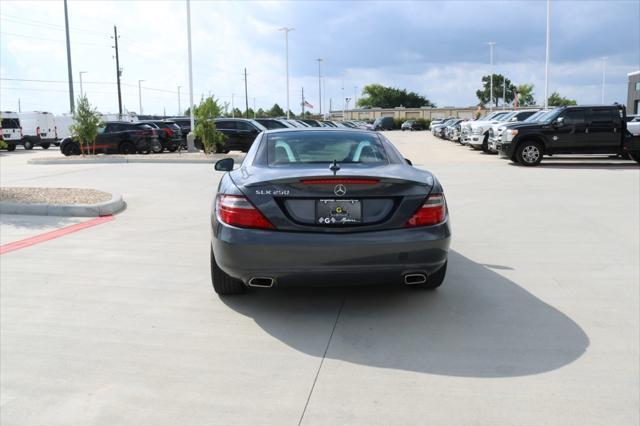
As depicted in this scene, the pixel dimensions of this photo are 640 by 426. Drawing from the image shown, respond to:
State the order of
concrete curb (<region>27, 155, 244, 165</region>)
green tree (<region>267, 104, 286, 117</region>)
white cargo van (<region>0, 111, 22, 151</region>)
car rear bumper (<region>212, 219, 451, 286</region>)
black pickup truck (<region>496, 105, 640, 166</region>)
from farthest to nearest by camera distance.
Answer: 1. green tree (<region>267, 104, 286, 117</region>)
2. white cargo van (<region>0, 111, 22, 151</region>)
3. concrete curb (<region>27, 155, 244, 165</region>)
4. black pickup truck (<region>496, 105, 640, 166</region>)
5. car rear bumper (<region>212, 219, 451, 286</region>)

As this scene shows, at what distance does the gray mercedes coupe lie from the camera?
4.32m

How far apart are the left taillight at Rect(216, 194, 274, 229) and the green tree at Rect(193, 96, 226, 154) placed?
778 inches

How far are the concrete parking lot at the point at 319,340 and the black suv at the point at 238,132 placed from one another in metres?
17.4

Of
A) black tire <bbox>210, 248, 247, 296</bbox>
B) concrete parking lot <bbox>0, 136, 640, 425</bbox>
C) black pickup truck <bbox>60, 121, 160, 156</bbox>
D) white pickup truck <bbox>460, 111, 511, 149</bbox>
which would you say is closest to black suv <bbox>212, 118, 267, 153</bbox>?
black pickup truck <bbox>60, 121, 160, 156</bbox>

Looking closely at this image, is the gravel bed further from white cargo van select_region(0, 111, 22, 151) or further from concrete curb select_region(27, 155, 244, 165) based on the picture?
white cargo van select_region(0, 111, 22, 151)

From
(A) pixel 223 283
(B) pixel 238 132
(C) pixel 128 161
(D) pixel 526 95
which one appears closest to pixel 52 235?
(A) pixel 223 283

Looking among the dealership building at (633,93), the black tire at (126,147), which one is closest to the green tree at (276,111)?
the dealership building at (633,93)

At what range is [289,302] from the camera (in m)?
5.14

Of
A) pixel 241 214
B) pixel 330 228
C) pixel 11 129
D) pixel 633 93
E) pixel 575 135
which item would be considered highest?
pixel 633 93

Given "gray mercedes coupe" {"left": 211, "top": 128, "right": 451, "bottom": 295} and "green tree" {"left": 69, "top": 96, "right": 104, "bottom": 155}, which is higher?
"green tree" {"left": 69, "top": 96, "right": 104, "bottom": 155}

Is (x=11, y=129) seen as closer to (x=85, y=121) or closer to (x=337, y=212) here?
(x=85, y=121)

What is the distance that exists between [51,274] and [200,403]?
338 centimetres

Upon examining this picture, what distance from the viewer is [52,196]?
1066 centimetres

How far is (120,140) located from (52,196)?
1550cm
